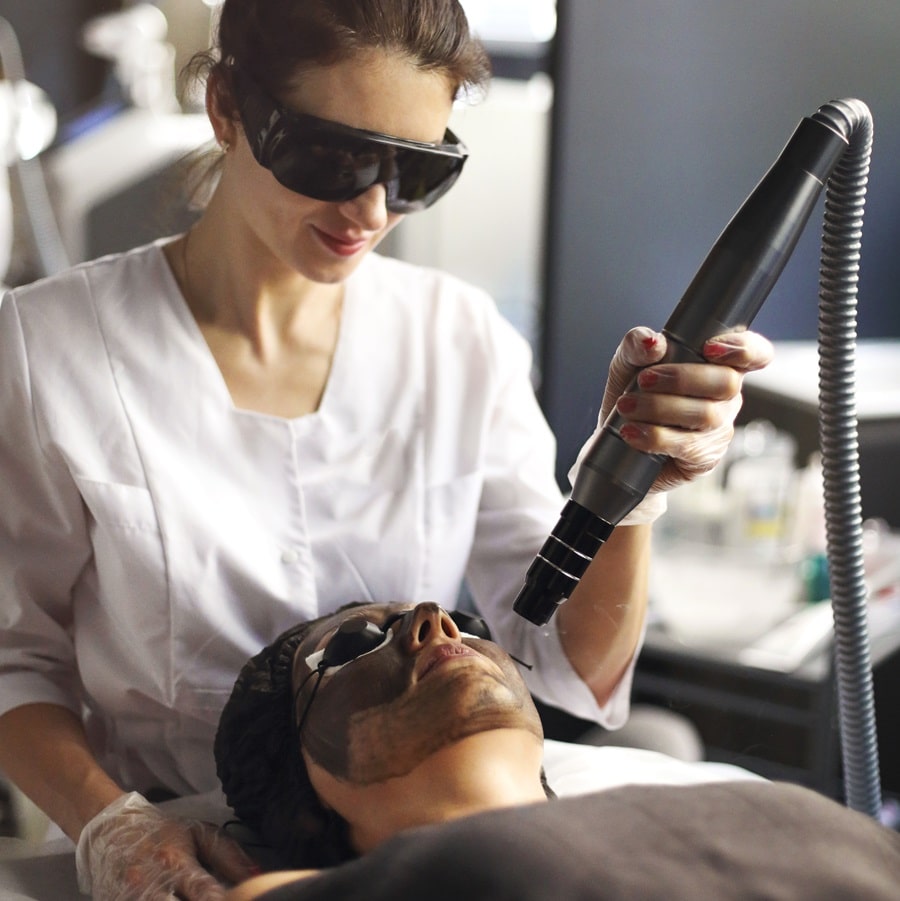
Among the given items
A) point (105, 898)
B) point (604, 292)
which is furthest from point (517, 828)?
point (604, 292)

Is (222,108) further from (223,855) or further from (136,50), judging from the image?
(136,50)

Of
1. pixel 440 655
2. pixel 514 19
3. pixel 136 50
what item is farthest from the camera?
pixel 136 50

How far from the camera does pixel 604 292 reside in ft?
4.10

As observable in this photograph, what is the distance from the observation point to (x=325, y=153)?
99 cm

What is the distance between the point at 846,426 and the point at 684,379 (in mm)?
242

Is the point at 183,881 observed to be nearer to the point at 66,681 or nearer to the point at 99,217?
the point at 66,681

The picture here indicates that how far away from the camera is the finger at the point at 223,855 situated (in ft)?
3.17

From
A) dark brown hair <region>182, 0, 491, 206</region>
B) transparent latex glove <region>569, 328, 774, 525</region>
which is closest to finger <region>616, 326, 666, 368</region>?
transparent latex glove <region>569, 328, 774, 525</region>

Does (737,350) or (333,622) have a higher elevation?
(737,350)

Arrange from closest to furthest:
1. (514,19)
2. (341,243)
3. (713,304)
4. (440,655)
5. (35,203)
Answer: (713,304), (440,655), (341,243), (35,203), (514,19)

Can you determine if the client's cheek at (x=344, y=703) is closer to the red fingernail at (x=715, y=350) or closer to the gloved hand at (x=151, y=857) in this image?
the gloved hand at (x=151, y=857)

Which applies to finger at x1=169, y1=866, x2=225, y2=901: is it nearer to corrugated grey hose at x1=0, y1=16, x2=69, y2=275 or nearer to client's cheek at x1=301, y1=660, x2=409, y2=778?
client's cheek at x1=301, y1=660, x2=409, y2=778

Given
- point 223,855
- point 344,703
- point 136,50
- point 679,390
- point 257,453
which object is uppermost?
point 136,50

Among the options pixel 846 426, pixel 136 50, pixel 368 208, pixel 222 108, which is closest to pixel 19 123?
pixel 136 50
